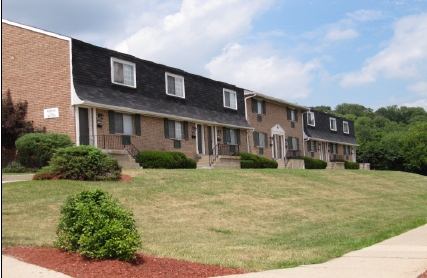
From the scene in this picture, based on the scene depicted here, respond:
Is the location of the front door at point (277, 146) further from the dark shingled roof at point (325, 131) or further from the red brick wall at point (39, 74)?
the red brick wall at point (39, 74)

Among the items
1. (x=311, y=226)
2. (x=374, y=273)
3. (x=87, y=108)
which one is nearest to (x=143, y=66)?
(x=87, y=108)

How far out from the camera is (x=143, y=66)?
28141 mm

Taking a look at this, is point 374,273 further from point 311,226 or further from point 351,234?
point 311,226

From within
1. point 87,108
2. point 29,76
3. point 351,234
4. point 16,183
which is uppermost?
point 29,76

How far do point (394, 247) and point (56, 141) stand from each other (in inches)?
588

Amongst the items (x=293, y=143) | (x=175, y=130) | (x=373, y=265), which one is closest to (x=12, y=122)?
(x=175, y=130)

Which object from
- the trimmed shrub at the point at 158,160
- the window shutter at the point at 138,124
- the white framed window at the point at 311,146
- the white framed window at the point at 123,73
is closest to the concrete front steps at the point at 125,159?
the trimmed shrub at the point at 158,160

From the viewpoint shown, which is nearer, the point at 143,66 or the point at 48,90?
the point at 48,90

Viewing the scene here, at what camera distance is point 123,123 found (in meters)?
26.1

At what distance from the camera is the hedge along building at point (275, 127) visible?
38.1 m

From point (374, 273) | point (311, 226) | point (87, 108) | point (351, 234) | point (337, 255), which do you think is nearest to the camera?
point (374, 273)

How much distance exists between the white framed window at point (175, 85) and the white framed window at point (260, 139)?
9026 mm

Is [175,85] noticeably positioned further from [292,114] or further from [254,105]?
[292,114]

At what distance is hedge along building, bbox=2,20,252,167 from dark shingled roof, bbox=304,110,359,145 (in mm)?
19069
